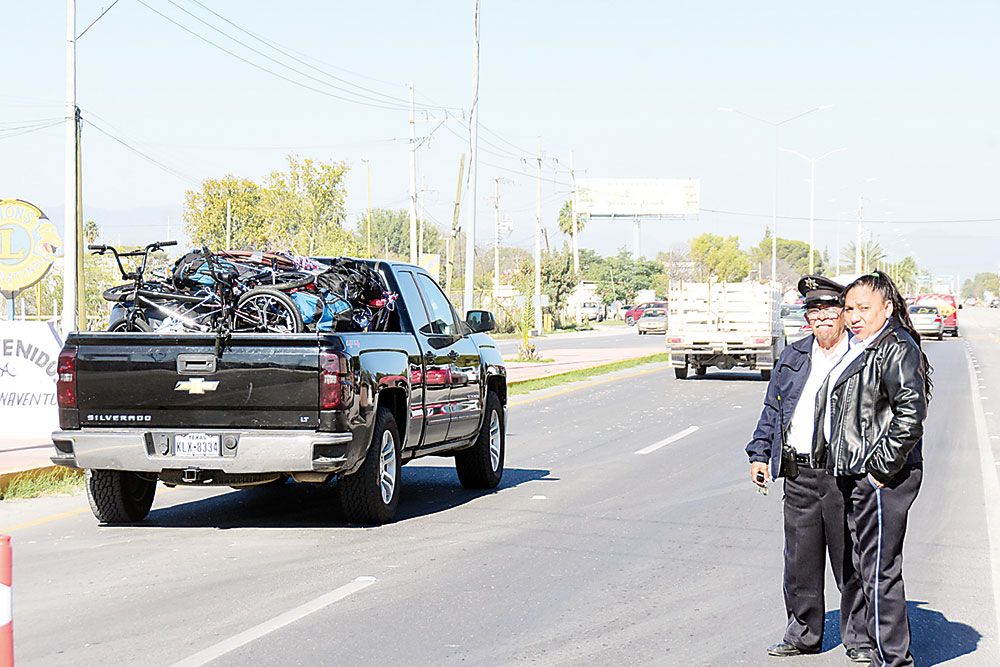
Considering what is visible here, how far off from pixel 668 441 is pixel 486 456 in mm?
5247

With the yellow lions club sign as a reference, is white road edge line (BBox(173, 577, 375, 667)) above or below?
below

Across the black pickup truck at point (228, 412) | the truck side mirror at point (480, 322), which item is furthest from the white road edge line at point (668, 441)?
the black pickup truck at point (228, 412)

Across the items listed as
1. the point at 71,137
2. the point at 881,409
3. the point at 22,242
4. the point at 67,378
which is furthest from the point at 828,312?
the point at 71,137

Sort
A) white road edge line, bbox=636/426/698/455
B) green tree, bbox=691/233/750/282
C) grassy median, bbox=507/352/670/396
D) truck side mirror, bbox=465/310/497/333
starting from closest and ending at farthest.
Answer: truck side mirror, bbox=465/310/497/333
white road edge line, bbox=636/426/698/455
grassy median, bbox=507/352/670/396
green tree, bbox=691/233/750/282

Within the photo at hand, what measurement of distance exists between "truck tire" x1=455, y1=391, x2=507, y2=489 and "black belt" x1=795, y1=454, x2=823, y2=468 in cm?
644

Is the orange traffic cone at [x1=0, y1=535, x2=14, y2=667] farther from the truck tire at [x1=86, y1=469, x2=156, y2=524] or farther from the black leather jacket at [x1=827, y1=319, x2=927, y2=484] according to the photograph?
the truck tire at [x1=86, y1=469, x2=156, y2=524]

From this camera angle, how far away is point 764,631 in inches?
288

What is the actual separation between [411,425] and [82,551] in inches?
108

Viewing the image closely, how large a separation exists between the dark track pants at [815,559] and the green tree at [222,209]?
64565 mm

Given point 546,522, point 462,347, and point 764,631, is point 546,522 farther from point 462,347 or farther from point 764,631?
point 764,631

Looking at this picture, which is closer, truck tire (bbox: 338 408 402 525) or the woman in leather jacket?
the woman in leather jacket

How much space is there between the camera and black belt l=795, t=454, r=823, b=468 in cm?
639

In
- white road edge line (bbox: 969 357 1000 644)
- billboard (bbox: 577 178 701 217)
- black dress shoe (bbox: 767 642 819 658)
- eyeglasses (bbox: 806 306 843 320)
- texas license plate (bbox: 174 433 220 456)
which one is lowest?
white road edge line (bbox: 969 357 1000 644)

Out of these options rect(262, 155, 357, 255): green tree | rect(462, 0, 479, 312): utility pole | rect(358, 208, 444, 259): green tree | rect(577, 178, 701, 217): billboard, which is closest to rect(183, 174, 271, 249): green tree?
rect(262, 155, 357, 255): green tree
